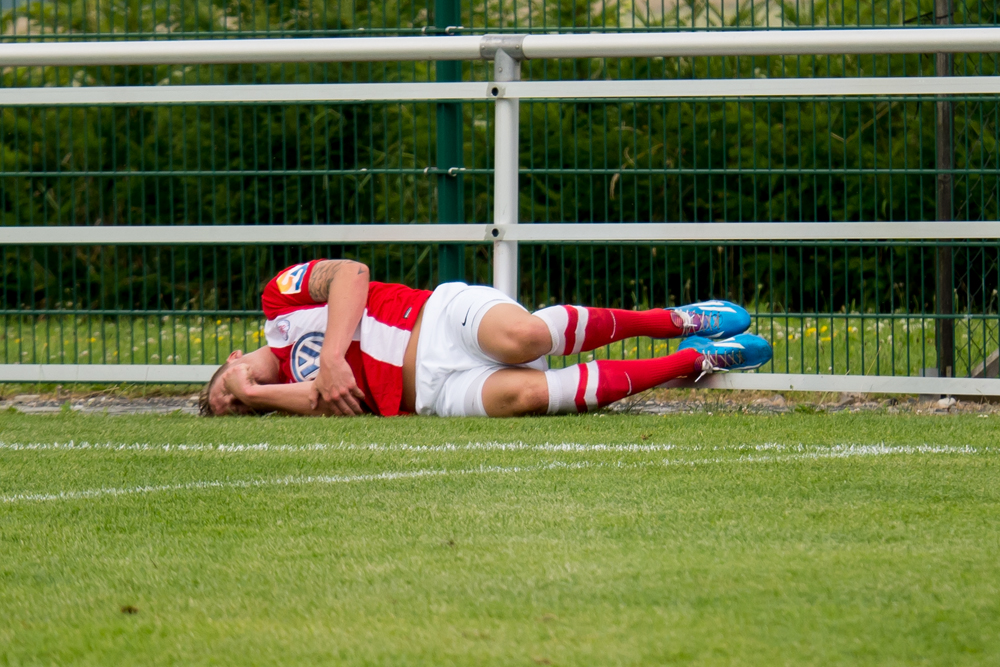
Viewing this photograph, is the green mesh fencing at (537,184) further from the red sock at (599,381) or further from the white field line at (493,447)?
the white field line at (493,447)

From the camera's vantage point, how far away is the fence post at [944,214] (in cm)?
485

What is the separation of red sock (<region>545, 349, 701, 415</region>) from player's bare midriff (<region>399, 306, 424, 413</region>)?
45cm

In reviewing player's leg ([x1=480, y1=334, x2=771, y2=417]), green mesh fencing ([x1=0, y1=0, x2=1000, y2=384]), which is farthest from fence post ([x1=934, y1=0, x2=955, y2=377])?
player's leg ([x1=480, y1=334, x2=771, y2=417])

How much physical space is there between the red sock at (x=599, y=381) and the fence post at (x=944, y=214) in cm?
119

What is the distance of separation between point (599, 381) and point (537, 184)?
1163 millimetres

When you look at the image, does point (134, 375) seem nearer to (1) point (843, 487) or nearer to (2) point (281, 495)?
(2) point (281, 495)

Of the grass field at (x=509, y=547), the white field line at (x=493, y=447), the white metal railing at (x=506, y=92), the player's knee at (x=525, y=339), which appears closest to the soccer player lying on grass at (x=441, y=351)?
the player's knee at (x=525, y=339)

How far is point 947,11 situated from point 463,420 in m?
2.47

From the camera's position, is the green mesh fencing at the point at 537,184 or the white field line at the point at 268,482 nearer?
the white field line at the point at 268,482

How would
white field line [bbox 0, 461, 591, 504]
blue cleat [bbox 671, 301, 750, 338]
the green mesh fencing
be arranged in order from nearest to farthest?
1. white field line [bbox 0, 461, 591, 504]
2. blue cleat [bbox 671, 301, 750, 338]
3. the green mesh fencing

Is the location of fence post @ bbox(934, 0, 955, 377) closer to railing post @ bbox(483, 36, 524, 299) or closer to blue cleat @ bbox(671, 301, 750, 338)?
blue cleat @ bbox(671, 301, 750, 338)

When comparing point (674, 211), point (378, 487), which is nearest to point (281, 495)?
point (378, 487)

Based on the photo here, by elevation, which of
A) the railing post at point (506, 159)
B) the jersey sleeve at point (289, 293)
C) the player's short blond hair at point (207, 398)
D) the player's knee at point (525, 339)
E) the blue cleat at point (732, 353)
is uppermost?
the railing post at point (506, 159)

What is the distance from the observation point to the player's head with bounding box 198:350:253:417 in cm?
457
